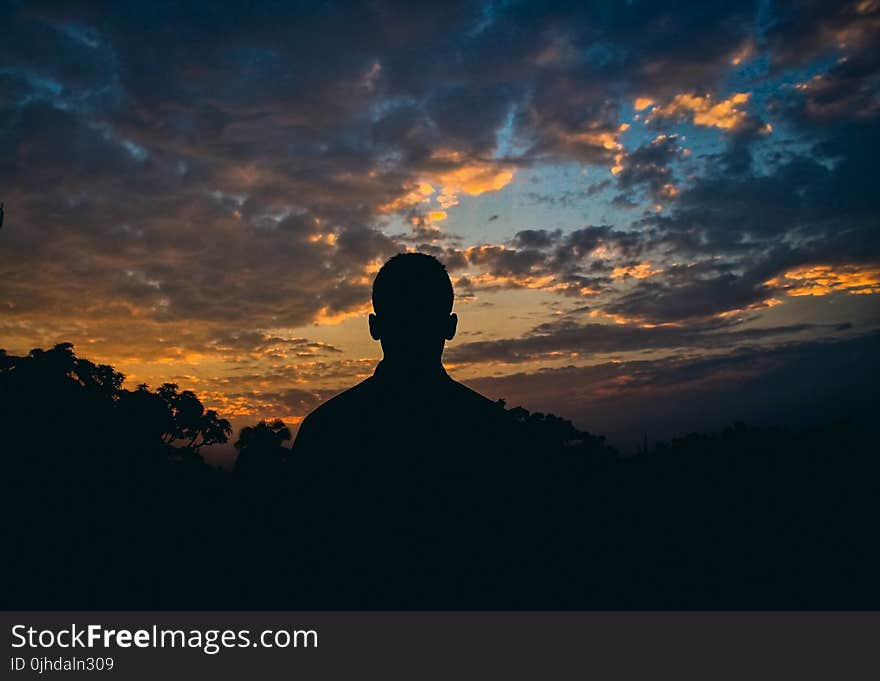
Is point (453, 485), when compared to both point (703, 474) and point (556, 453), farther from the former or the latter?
point (703, 474)

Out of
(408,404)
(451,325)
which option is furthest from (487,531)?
(451,325)

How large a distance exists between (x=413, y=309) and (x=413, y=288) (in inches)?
5.1

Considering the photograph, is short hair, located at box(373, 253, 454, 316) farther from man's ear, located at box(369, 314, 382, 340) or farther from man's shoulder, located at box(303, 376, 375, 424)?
man's shoulder, located at box(303, 376, 375, 424)

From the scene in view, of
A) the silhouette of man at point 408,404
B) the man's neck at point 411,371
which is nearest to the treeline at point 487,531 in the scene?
the silhouette of man at point 408,404

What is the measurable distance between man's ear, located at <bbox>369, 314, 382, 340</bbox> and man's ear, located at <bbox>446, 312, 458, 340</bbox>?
0.43 m

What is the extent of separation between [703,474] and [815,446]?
1.18 meters

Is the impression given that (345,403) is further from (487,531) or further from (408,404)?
(487,531)

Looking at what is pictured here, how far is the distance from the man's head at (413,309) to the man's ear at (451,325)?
30 millimetres

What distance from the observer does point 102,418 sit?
17781 millimetres

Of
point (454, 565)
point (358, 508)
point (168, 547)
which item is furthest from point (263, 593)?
point (168, 547)

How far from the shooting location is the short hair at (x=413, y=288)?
3432mm

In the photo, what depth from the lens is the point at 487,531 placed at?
119 inches

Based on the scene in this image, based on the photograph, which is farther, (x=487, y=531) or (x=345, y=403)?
(x=345, y=403)

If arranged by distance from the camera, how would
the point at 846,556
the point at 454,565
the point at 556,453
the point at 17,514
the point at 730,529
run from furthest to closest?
the point at 17,514
the point at 730,529
the point at 846,556
the point at 556,453
the point at 454,565
